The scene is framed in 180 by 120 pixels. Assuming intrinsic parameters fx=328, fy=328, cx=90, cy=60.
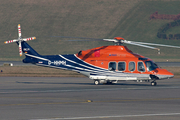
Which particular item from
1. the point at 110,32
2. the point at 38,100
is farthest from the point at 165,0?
the point at 38,100

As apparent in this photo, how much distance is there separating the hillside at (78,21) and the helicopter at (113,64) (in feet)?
254

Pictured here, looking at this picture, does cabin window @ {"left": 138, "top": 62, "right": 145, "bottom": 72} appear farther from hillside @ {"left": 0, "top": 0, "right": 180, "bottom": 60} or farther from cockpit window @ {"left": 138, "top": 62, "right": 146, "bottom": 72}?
hillside @ {"left": 0, "top": 0, "right": 180, "bottom": 60}

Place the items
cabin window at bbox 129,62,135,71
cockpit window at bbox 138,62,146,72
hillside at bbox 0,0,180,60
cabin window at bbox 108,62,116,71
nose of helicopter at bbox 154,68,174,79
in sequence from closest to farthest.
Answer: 1. nose of helicopter at bbox 154,68,174,79
2. cockpit window at bbox 138,62,146,72
3. cabin window at bbox 129,62,135,71
4. cabin window at bbox 108,62,116,71
5. hillside at bbox 0,0,180,60

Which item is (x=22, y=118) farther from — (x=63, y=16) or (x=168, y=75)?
(x=63, y=16)

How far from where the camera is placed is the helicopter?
102 ft

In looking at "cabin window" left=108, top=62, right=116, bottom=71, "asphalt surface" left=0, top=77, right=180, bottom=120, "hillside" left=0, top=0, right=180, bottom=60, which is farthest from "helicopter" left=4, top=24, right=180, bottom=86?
"hillside" left=0, top=0, right=180, bottom=60

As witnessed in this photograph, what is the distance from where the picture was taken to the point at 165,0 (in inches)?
5379

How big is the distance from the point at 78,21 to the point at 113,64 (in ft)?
327

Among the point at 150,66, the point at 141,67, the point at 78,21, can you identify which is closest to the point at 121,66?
the point at 141,67

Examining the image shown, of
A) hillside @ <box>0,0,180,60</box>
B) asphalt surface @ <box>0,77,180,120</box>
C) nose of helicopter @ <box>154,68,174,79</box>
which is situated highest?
hillside @ <box>0,0,180,60</box>

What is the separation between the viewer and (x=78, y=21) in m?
130

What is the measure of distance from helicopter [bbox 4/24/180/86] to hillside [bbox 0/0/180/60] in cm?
7754

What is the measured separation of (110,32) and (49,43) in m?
23.1

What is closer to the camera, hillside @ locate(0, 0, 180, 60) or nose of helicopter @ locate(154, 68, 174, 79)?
nose of helicopter @ locate(154, 68, 174, 79)
